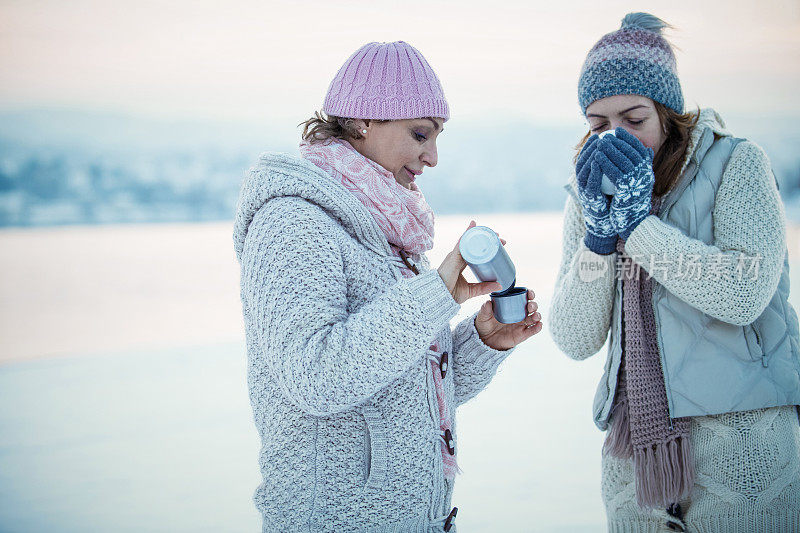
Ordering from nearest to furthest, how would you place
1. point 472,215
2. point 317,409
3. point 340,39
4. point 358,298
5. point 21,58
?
point 317,409, point 358,298, point 340,39, point 21,58, point 472,215

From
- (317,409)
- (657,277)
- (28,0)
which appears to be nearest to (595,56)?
(657,277)

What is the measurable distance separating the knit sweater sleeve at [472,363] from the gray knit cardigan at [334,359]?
4.3 inches

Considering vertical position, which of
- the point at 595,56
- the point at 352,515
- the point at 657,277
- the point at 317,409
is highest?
the point at 595,56

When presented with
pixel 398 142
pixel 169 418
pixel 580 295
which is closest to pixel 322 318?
pixel 398 142

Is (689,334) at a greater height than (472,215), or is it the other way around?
(472,215)

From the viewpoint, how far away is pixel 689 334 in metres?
1.35

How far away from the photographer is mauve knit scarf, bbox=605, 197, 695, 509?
1343 millimetres

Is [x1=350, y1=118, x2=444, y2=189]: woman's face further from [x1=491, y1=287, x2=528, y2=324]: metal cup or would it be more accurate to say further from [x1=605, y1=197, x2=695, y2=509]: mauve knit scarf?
[x1=605, y1=197, x2=695, y2=509]: mauve knit scarf

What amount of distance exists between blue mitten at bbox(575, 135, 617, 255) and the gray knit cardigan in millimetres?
395

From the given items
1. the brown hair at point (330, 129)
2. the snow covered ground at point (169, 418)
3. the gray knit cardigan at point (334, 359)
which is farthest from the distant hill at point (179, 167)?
the gray knit cardigan at point (334, 359)

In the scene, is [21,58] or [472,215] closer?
[21,58]

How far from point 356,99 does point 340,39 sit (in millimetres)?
3752

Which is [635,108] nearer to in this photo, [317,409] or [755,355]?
[755,355]

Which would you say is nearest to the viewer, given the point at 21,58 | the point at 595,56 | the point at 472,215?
the point at 595,56
